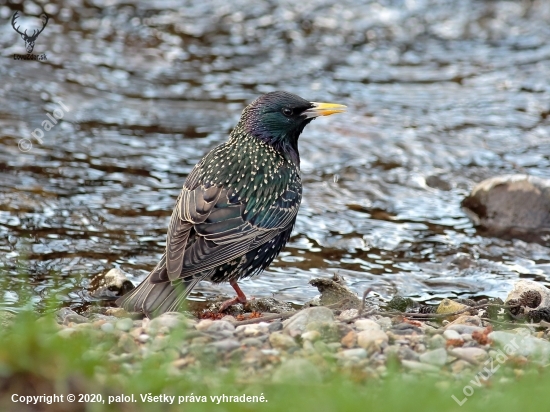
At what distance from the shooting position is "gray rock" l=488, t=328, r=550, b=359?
15.4 feet

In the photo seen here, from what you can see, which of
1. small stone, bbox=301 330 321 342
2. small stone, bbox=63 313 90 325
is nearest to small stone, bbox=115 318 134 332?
small stone, bbox=63 313 90 325

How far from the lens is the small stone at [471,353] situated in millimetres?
4672

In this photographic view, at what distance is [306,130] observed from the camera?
10.5 m

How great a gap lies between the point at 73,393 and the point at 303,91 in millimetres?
8021

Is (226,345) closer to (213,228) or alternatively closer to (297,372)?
(297,372)

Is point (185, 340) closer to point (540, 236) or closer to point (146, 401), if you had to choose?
point (146, 401)

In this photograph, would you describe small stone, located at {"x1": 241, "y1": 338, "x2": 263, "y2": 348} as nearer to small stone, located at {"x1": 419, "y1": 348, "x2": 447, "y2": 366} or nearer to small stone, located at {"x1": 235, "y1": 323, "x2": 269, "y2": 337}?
small stone, located at {"x1": 235, "y1": 323, "x2": 269, "y2": 337}

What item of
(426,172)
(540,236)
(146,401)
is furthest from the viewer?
(426,172)

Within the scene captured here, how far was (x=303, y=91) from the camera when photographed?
37.6 feet

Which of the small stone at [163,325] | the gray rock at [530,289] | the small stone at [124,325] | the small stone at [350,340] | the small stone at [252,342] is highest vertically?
the small stone at [163,325]

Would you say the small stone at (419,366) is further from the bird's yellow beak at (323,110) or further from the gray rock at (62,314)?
the bird's yellow beak at (323,110)

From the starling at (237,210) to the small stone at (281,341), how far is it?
3.42 feet

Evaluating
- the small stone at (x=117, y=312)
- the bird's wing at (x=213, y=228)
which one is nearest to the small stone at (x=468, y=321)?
the bird's wing at (x=213, y=228)

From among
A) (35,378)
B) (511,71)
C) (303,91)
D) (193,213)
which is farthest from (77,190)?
(511,71)
